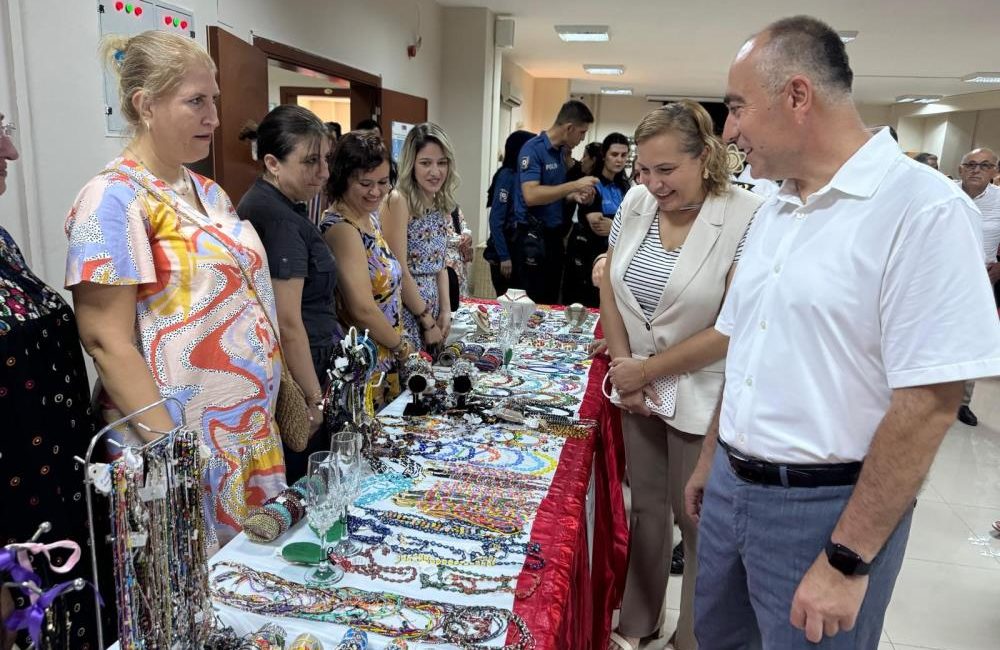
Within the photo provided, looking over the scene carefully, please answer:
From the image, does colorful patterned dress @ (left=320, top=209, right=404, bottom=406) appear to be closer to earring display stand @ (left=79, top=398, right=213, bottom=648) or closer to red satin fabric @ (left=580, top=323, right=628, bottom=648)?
red satin fabric @ (left=580, top=323, right=628, bottom=648)

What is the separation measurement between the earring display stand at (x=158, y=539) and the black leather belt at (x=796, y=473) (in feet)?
2.93

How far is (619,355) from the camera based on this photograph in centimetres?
198

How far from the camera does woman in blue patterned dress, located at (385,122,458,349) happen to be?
8.38 feet

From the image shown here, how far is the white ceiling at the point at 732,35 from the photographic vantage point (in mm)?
5980

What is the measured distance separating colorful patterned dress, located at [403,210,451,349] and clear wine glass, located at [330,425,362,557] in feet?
4.31

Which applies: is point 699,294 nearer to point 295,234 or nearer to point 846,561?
point 846,561

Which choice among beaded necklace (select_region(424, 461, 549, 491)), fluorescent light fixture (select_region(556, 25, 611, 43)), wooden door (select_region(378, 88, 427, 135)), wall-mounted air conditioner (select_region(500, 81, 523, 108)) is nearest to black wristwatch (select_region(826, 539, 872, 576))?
beaded necklace (select_region(424, 461, 549, 491))

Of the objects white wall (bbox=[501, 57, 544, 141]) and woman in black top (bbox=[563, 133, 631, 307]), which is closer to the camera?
woman in black top (bbox=[563, 133, 631, 307])

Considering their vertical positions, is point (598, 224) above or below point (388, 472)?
above

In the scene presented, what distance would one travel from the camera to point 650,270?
1.85 m

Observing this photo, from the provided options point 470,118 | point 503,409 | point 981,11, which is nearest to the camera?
point 503,409

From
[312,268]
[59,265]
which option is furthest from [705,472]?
[59,265]

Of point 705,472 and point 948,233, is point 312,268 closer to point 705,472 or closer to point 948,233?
point 705,472

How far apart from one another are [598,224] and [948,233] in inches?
135
